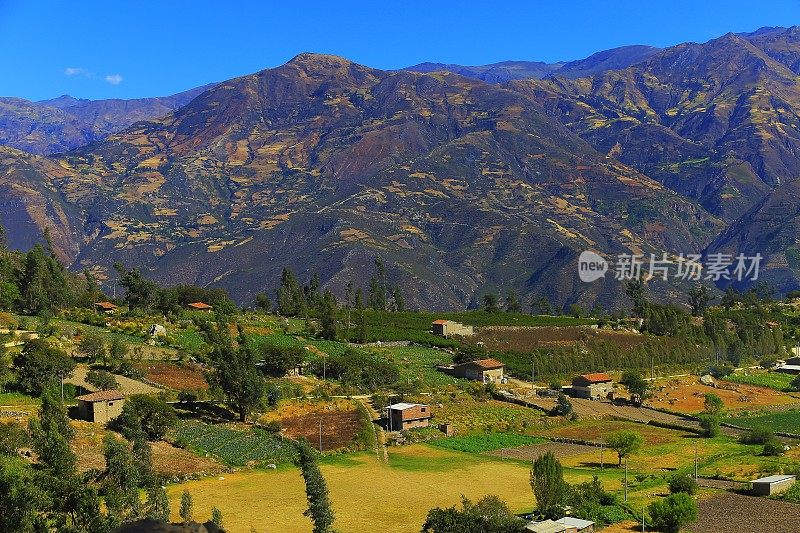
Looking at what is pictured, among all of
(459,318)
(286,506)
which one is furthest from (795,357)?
(286,506)

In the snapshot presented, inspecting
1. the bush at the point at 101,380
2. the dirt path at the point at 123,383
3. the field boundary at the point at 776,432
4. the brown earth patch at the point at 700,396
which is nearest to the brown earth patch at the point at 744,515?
the field boundary at the point at 776,432

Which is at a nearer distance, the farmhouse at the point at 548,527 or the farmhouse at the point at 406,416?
the farmhouse at the point at 548,527

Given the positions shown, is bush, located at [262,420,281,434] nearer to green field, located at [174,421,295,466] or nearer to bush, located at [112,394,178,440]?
green field, located at [174,421,295,466]

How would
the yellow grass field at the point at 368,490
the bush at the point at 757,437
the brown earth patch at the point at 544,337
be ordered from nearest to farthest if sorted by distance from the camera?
the yellow grass field at the point at 368,490, the bush at the point at 757,437, the brown earth patch at the point at 544,337

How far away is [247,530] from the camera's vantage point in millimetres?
39094

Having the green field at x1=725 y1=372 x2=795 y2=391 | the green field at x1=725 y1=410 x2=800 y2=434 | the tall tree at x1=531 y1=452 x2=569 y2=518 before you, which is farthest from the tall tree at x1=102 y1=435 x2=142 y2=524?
the green field at x1=725 y1=372 x2=795 y2=391

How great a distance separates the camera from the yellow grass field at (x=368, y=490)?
A: 4128 cm

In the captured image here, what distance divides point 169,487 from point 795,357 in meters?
99.4

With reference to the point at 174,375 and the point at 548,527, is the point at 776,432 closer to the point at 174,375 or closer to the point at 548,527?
the point at 548,527

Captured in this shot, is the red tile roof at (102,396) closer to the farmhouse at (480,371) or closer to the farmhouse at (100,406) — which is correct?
the farmhouse at (100,406)

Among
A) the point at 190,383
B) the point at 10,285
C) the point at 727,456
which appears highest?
the point at 10,285

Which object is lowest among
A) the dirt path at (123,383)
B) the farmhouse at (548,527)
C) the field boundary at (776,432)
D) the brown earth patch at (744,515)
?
the field boundary at (776,432)

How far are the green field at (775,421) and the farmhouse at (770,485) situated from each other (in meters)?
24.3

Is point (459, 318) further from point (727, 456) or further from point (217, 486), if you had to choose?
point (217, 486)
